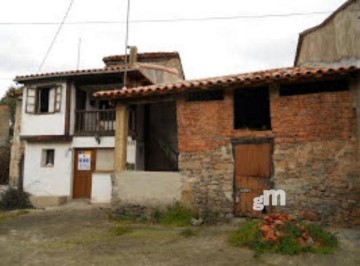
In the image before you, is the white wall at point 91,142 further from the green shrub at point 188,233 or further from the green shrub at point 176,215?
the green shrub at point 188,233

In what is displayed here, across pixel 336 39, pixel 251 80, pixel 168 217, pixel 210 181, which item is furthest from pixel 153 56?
pixel 168 217

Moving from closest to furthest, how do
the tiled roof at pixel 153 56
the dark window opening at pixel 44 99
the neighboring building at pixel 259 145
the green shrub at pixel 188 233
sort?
the green shrub at pixel 188 233, the neighboring building at pixel 259 145, the dark window opening at pixel 44 99, the tiled roof at pixel 153 56

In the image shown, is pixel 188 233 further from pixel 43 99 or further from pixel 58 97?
pixel 43 99

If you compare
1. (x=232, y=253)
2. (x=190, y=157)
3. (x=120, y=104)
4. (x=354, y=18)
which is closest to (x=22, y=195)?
(x=120, y=104)

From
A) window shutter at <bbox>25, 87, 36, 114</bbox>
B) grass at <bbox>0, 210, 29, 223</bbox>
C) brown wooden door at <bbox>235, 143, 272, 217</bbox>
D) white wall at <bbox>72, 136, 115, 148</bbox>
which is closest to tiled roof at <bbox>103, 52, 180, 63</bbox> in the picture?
window shutter at <bbox>25, 87, 36, 114</bbox>

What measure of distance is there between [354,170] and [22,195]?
1236cm

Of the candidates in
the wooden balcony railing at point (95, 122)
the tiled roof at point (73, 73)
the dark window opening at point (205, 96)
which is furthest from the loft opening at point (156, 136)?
the dark window opening at point (205, 96)

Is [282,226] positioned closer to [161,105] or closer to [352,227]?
[352,227]

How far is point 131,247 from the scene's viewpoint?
8445 millimetres

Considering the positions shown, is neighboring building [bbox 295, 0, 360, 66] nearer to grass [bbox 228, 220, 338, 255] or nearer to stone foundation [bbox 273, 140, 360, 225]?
stone foundation [bbox 273, 140, 360, 225]

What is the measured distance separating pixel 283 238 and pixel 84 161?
389 inches

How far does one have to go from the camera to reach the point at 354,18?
9.88 metres

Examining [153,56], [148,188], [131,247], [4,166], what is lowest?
[131,247]

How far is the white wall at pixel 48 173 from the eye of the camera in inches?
615
